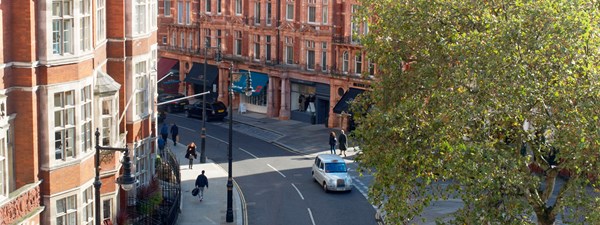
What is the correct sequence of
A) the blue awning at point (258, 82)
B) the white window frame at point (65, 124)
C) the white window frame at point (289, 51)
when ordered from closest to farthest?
the white window frame at point (65, 124)
the white window frame at point (289, 51)
the blue awning at point (258, 82)

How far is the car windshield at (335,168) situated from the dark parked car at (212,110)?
21299mm

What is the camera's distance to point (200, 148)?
56.7 metres

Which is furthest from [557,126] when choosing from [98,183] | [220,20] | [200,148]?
[220,20]

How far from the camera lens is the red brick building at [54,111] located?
25.5 meters

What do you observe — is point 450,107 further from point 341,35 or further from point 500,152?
point 341,35

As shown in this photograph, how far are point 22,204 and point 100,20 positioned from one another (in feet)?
28.5

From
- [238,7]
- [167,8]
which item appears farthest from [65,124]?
[167,8]

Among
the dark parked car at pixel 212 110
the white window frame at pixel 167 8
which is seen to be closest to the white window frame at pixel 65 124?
the dark parked car at pixel 212 110

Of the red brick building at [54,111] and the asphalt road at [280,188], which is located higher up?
the red brick building at [54,111]

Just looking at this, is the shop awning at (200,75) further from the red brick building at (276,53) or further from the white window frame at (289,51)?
the white window frame at (289,51)

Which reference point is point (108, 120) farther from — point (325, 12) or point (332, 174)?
point (325, 12)

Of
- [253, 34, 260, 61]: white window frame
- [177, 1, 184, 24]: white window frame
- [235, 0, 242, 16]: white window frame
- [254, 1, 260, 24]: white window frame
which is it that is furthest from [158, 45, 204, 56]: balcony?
[254, 1, 260, 24]: white window frame

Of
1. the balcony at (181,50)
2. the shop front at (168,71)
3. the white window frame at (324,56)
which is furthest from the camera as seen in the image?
the shop front at (168,71)

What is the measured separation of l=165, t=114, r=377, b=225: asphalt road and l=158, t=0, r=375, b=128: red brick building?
17.3 ft
